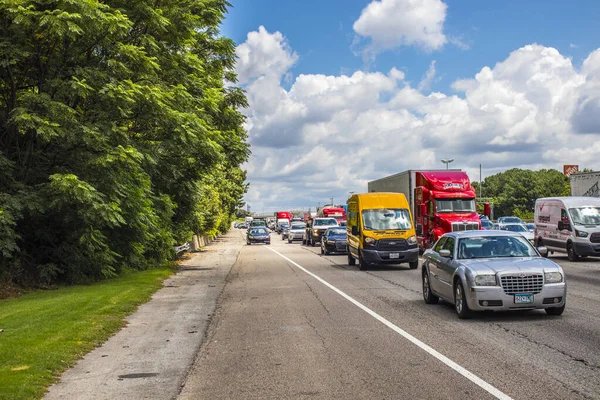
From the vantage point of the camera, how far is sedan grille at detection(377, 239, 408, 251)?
87.1 ft

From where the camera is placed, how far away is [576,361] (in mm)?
8750

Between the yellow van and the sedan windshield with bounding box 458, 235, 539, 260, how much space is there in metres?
12.6

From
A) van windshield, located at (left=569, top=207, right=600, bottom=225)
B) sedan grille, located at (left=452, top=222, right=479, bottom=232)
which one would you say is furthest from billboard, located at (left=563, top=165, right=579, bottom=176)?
van windshield, located at (left=569, top=207, right=600, bottom=225)

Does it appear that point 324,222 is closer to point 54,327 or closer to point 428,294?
point 428,294

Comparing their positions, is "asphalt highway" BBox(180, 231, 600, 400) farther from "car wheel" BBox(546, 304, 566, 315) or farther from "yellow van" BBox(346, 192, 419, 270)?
"yellow van" BBox(346, 192, 419, 270)

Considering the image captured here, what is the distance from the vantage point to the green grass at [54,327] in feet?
27.6

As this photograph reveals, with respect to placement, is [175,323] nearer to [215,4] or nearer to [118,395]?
[118,395]

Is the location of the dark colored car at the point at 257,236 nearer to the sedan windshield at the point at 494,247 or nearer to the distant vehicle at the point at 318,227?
the distant vehicle at the point at 318,227

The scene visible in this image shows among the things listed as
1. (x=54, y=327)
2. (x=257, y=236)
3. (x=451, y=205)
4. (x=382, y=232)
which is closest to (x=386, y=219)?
(x=382, y=232)

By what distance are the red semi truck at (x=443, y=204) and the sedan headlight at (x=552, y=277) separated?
1945 centimetres

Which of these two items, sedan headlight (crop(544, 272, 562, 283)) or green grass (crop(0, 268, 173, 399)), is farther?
sedan headlight (crop(544, 272, 562, 283))

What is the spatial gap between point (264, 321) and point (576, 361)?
5.97 m

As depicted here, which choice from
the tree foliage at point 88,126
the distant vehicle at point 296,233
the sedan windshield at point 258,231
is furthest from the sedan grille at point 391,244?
the distant vehicle at point 296,233

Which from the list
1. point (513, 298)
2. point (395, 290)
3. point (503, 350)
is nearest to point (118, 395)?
point (503, 350)
